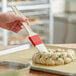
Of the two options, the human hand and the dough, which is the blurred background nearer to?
the human hand

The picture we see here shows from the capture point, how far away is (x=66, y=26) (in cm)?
389

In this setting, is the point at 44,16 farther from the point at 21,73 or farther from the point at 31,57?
the point at 21,73

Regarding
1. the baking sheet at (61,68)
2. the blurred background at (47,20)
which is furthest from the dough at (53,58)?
the blurred background at (47,20)

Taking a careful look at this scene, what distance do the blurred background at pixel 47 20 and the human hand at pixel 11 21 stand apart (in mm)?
1676

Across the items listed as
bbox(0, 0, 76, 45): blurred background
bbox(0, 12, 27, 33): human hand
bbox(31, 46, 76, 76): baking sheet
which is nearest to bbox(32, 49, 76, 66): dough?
bbox(31, 46, 76, 76): baking sheet

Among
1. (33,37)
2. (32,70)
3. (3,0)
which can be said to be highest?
(3,0)

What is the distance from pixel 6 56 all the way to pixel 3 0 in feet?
5.52

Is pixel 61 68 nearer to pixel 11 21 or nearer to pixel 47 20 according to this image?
pixel 11 21

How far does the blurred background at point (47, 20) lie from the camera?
322 centimetres

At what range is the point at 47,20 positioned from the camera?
3650 millimetres

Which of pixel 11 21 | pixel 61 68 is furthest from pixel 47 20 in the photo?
pixel 61 68

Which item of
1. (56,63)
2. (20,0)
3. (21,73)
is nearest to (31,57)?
(56,63)

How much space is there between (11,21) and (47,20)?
236cm

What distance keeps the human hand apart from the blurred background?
168 centimetres
